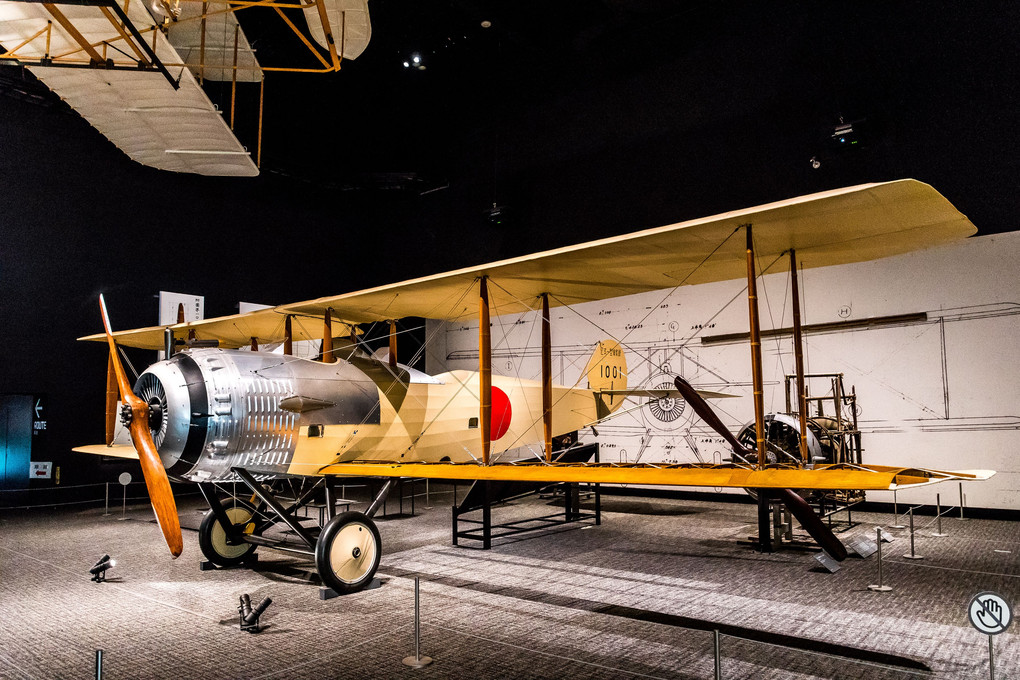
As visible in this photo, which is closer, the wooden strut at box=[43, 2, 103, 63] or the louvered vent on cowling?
the louvered vent on cowling

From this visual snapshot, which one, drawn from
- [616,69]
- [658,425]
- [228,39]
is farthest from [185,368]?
[616,69]

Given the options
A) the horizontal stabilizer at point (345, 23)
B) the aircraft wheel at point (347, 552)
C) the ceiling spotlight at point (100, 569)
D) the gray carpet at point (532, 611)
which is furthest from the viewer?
the horizontal stabilizer at point (345, 23)

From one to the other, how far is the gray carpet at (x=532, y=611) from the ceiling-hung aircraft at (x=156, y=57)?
16.3ft

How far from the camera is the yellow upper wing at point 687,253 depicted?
146 inches

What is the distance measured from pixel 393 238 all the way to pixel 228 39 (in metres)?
6.64

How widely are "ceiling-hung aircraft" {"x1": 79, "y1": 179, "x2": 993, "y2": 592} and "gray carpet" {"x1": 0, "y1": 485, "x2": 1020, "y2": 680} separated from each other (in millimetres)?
589

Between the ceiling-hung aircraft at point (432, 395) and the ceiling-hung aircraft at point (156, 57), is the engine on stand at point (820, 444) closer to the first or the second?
the ceiling-hung aircraft at point (432, 395)

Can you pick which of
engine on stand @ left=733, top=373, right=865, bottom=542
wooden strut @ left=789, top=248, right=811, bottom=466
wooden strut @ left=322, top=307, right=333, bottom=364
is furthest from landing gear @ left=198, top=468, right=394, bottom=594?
engine on stand @ left=733, top=373, right=865, bottom=542

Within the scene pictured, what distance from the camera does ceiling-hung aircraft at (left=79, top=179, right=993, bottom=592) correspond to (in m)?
3.89

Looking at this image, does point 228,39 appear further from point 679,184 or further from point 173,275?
point 679,184

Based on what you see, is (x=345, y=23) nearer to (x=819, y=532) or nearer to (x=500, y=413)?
(x=500, y=413)

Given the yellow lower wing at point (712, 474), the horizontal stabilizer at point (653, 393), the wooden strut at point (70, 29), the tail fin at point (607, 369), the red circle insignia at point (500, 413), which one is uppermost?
the wooden strut at point (70, 29)

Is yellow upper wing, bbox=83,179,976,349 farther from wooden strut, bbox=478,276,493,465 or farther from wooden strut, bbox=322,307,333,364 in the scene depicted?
wooden strut, bbox=478,276,493,465

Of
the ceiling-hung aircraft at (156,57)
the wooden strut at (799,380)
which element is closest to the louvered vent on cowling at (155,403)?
the ceiling-hung aircraft at (156,57)
